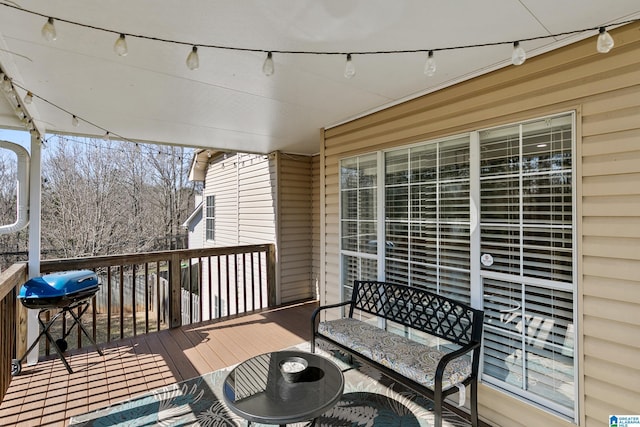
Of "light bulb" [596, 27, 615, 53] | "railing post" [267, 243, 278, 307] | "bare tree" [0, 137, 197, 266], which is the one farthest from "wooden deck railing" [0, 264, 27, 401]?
"bare tree" [0, 137, 197, 266]

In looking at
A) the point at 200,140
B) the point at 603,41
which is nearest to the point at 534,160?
the point at 603,41

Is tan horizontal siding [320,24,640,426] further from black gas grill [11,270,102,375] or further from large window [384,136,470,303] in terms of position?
black gas grill [11,270,102,375]

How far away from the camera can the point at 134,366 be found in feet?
10.6

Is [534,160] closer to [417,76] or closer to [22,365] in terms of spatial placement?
[417,76]

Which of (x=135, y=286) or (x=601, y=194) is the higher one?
(x=601, y=194)

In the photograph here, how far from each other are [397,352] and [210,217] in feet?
23.5

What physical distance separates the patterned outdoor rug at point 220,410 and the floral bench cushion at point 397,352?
0.42 meters

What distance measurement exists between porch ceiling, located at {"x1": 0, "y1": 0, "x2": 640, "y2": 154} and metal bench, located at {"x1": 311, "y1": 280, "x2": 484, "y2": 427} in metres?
1.94

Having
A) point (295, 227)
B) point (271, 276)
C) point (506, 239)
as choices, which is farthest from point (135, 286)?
point (506, 239)

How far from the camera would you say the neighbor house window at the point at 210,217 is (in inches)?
321

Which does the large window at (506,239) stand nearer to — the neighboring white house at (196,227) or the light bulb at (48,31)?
the light bulb at (48,31)

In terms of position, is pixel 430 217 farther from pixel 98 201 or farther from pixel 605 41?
pixel 98 201

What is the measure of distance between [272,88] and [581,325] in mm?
2872

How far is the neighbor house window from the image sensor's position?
8145 mm
